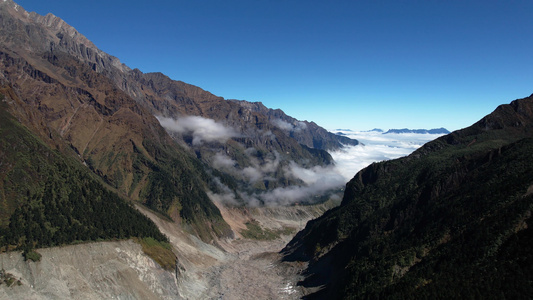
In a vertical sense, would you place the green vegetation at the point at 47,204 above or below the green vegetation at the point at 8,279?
above

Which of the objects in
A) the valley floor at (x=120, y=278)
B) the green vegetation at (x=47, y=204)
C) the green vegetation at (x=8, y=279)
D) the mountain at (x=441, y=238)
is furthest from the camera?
the green vegetation at (x=47, y=204)

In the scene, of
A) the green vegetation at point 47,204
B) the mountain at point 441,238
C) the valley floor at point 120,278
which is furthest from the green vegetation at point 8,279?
the mountain at point 441,238

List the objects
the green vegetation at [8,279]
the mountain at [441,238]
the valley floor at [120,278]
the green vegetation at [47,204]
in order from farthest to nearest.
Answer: the green vegetation at [47,204] < the valley floor at [120,278] < the green vegetation at [8,279] < the mountain at [441,238]

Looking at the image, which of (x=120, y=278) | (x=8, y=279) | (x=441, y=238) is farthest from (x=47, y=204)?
(x=441, y=238)

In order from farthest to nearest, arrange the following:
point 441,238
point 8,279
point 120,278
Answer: point 120,278
point 441,238
point 8,279

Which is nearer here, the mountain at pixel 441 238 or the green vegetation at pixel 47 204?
the mountain at pixel 441 238

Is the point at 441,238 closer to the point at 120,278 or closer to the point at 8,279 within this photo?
the point at 120,278

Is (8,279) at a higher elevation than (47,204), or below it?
below

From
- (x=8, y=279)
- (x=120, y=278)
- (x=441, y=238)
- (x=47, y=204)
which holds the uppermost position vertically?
(x=47, y=204)

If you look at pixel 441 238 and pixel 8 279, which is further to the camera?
pixel 441 238

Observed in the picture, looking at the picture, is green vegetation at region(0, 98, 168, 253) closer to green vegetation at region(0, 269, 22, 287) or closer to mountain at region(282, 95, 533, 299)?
green vegetation at region(0, 269, 22, 287)

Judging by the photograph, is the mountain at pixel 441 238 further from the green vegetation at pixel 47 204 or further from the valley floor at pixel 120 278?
the green vegetation at pixel 47 204
